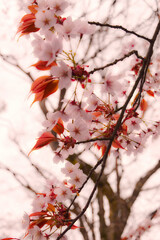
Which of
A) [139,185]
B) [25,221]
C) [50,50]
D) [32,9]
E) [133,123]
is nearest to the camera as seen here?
[50,50]

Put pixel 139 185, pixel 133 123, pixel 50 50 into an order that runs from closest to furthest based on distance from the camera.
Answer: pixel 50 50 → pixel 133 123 → pixel 139 185

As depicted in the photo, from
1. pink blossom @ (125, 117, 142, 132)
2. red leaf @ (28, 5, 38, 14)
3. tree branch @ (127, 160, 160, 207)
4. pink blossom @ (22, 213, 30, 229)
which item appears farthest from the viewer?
tree branch @ (127, 160, 160, 207)

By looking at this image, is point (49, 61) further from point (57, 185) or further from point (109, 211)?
point (109, 211)

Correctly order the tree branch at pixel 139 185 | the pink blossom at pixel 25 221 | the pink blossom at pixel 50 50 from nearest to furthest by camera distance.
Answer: the pink blossom at pixel 50 50 → the pink blossom at pixel 25 221 → the tree branch at pixel 139 185

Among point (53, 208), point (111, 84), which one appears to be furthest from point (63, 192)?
point (111, 84)

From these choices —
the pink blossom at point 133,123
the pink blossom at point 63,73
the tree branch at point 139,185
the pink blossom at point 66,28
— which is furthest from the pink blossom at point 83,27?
the tree branch at point 139,185

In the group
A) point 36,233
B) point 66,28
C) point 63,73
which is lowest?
point 36,233

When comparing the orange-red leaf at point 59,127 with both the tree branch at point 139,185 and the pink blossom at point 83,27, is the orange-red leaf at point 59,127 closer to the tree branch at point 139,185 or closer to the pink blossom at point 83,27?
the pink blossom at point 83,27

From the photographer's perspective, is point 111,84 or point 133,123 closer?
point 111,84

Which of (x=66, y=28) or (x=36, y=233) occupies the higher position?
(x=66, y=28)

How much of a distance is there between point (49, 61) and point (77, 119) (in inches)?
7.6

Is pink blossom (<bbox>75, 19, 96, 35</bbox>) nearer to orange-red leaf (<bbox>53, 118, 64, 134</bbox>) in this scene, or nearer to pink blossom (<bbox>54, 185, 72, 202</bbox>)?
orange-red leaf (<bbox>53, 118, 64, 134</bbox>)

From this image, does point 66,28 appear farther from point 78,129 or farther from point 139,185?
point 139,185

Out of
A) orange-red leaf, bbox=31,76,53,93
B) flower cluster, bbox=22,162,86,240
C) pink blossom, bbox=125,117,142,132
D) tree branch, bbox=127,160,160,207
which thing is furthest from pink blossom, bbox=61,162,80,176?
tree branch, bbox=127,160,160,207
